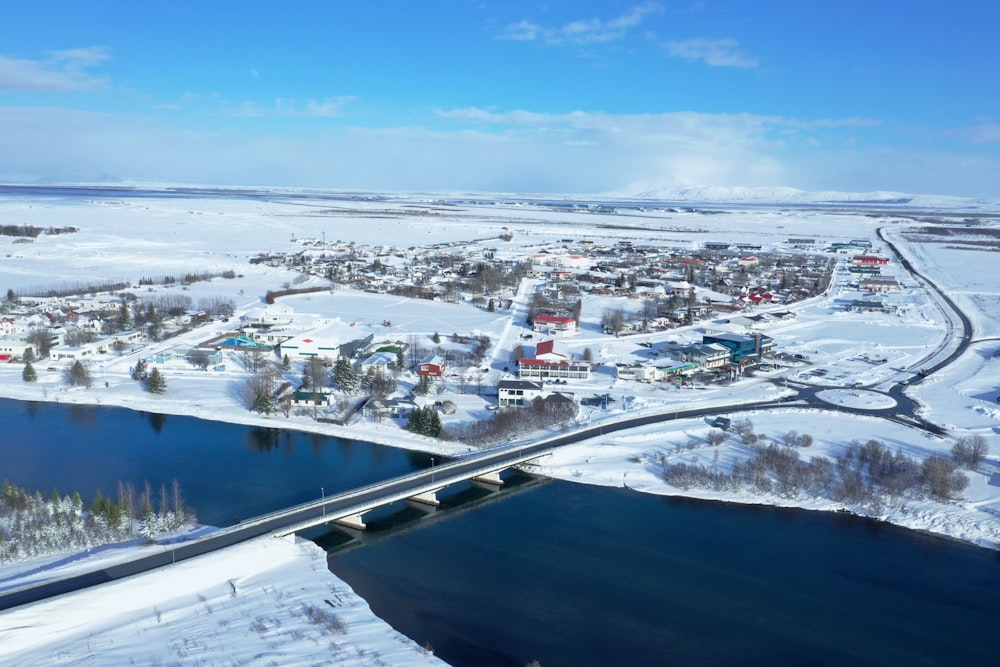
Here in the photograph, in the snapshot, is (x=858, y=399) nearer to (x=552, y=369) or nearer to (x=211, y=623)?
(x=552, y=369)

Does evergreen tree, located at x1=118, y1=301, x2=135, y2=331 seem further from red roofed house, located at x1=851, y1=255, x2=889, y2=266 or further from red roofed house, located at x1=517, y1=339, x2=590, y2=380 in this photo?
red roofed house, located at x1=851, y1=255, x2=889, y2=266

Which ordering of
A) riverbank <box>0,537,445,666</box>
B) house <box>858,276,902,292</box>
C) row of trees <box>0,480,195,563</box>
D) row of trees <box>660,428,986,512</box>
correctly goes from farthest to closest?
house <box>858,276,902,292</box> → row of trees <box>660,428,986,512</box> → row of trees <box>0,480,195,563</box> → riverbank <box>0,537,445,666</box>

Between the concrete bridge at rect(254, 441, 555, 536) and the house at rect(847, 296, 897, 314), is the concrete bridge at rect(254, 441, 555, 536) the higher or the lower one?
the lower one

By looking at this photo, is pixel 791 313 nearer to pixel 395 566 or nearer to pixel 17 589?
pixel 395 566

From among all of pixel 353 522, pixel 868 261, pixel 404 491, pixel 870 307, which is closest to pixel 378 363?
pixel 404 491

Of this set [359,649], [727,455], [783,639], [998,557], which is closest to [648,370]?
[727,455]

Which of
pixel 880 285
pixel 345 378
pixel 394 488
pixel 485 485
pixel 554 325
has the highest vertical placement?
pixel 880 285

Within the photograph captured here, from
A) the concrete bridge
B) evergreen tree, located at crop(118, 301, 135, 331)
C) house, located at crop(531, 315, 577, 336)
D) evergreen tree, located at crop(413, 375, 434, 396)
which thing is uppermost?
house, located at crop(531, 315, 577, 336)

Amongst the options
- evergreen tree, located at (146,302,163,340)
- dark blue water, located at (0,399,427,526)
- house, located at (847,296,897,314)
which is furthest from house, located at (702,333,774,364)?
evergreen tree, located at (146,302,163,340)
